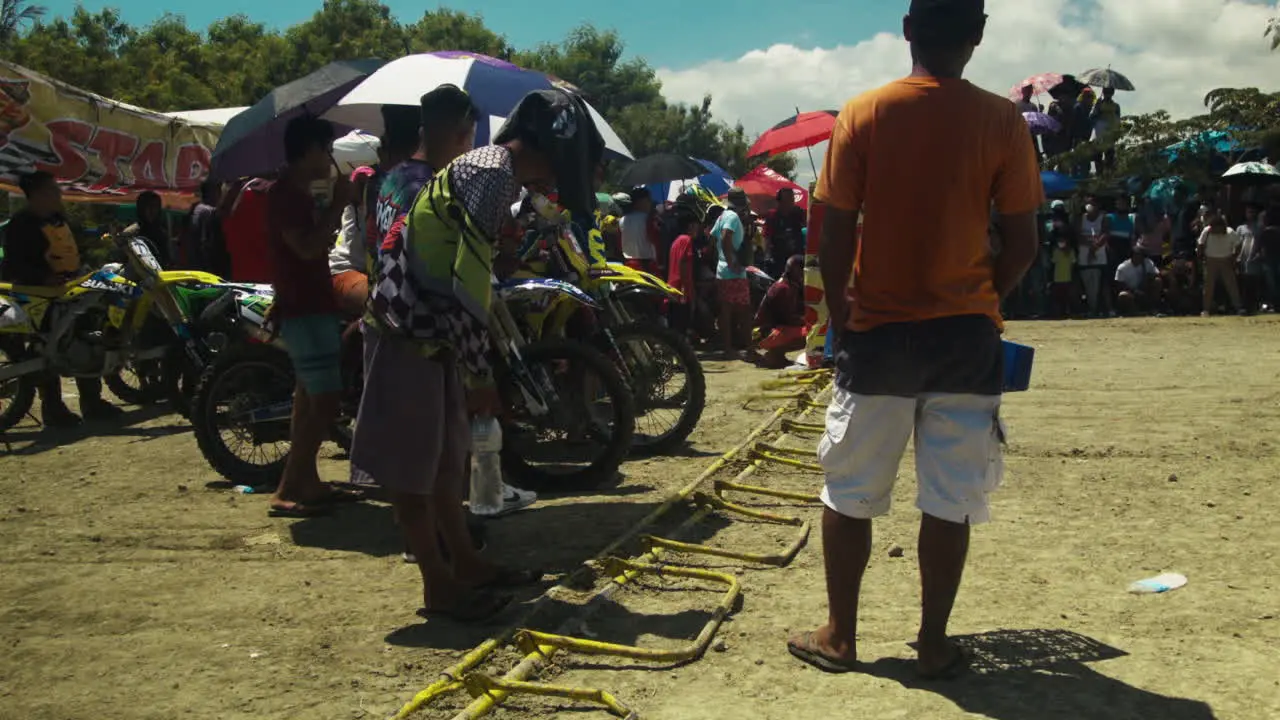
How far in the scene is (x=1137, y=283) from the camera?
17.6 meters

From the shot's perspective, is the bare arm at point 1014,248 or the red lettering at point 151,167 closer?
the bare arm at point 1014,248

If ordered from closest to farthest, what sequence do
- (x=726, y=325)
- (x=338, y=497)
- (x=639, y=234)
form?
1. (x=338, y=497)
2. (x=726, y=325)
3. (x=639, y=234)

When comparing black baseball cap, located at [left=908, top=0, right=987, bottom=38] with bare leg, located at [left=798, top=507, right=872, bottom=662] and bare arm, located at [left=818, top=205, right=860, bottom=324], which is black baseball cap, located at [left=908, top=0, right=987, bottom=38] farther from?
bare leg, located at [left=798, top=507, right=872, bottom=662]

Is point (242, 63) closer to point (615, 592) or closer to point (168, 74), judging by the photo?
point (168, 74)

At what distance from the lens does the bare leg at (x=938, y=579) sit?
345 centimetres

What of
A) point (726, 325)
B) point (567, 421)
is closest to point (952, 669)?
point (567, 421)

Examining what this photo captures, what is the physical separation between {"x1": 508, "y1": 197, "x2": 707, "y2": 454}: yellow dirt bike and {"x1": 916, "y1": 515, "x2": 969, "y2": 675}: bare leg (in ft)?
12.5

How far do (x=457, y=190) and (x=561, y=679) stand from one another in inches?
62.8

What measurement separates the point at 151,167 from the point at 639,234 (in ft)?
20.9

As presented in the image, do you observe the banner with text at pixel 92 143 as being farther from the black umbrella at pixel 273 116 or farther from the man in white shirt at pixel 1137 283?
the man in white shirt at pixel 1137 283

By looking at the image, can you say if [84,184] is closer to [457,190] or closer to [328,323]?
[328,323]

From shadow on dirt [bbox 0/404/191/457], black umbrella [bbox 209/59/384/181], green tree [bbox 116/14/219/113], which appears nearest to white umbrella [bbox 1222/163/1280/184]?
black umbrella [bbox 209/59/384/181]

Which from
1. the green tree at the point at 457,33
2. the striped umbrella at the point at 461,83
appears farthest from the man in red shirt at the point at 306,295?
the green tree at the point at 457,33

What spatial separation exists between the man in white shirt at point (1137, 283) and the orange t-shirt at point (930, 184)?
605 inches
